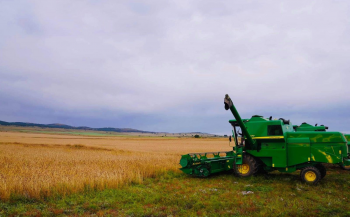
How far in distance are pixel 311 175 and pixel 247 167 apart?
2.78 meters

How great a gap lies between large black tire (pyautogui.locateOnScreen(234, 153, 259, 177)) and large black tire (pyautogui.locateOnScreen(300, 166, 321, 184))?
206cm

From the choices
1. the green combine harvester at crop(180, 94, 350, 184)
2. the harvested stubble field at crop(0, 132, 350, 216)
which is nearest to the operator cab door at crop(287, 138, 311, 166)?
the green combine harvester at crop(180, 94, 350, 184)

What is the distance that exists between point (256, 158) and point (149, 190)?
5.82 meters

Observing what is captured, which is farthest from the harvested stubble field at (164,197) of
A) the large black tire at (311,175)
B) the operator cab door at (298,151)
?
the operator cab door at (298,151)

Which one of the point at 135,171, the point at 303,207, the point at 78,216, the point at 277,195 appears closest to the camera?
the point at 78,216

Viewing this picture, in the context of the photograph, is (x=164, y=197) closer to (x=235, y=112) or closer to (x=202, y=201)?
(x=202, y=201)

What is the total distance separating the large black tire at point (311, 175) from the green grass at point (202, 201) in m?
0.28

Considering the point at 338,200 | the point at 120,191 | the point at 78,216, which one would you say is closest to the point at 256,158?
the point at 338,200

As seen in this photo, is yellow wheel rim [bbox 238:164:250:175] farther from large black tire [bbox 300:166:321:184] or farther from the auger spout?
large black tire [bbox 300:166:321:184]

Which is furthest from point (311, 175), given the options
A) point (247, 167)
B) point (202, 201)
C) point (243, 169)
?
point (202, 201)

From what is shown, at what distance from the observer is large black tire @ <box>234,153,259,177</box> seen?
11562 millimetres

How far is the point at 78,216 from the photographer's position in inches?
249

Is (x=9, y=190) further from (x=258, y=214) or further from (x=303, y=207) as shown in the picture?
(x=303, y=207)

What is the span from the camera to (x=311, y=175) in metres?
10.3
